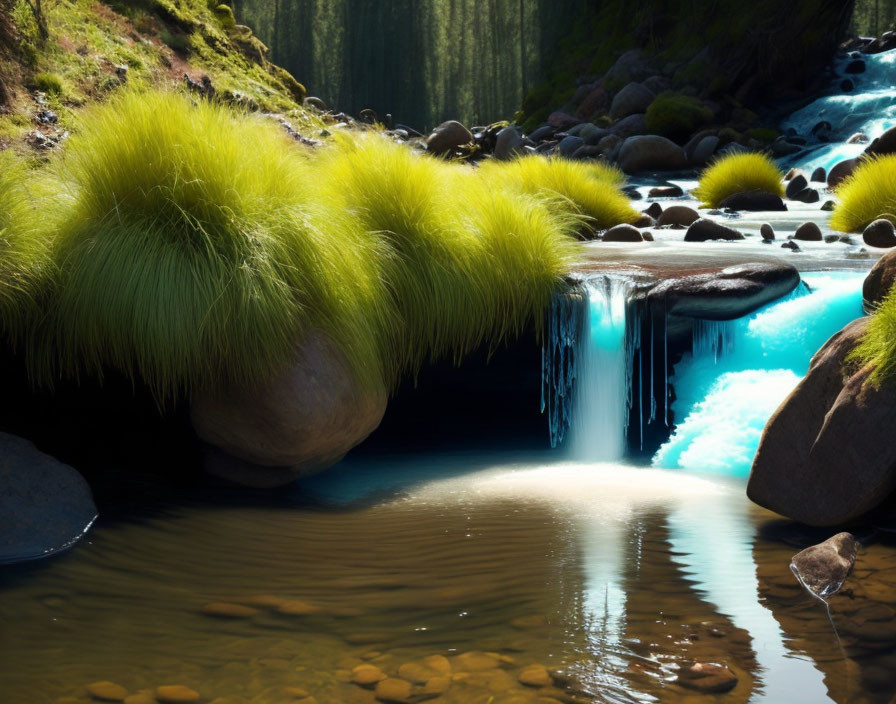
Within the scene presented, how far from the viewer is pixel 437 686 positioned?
6.54 ft

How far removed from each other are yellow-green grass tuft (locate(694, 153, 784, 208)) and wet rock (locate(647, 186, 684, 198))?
2.97 ft

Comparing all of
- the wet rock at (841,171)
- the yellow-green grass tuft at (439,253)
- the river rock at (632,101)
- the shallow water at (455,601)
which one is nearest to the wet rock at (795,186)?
the wet rock at (841,171)

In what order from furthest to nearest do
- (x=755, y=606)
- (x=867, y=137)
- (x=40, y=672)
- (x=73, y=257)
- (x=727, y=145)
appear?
(x=727, y=145)
(x=867, y=137)
(x=73, y=257)
(x=755, y=606)
(x=40, y=672)

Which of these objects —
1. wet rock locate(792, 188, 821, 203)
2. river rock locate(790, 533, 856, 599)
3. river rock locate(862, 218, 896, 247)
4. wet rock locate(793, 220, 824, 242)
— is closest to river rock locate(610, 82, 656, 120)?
wet rock locate(792, 188, 821, 203)

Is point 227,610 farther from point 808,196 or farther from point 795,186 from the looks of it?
point 795,186

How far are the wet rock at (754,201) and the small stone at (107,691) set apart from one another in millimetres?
8635

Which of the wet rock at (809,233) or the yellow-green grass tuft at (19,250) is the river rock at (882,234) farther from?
Result: the yellow-green grass tuft at (19,250)

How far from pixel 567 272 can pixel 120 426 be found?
219cm

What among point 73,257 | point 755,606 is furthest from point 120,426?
point 755,606

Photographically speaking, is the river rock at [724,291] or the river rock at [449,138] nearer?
the river rock at [724,291]

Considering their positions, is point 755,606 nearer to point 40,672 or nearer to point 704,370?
point 40,672

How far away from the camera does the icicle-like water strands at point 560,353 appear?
170 inches

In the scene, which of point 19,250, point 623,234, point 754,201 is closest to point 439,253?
point 19,250

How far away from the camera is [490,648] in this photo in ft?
7.11
